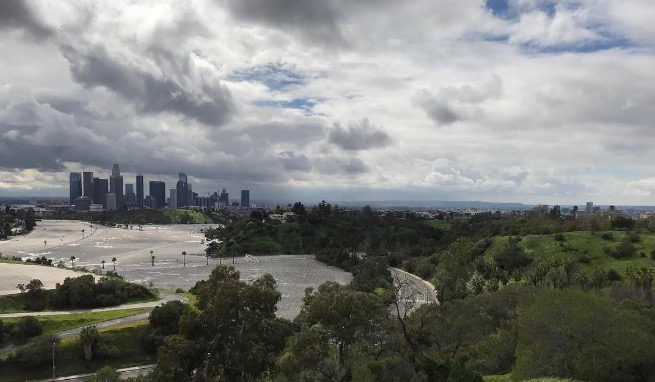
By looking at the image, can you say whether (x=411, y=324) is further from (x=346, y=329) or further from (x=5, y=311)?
(x=5, y=311)

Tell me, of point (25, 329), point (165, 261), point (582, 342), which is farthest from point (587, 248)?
point (165, 261)

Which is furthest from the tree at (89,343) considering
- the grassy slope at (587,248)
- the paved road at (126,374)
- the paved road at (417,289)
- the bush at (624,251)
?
the bush at (624,251)

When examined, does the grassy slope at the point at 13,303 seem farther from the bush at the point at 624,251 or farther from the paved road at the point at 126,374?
the bush at the point at 624,251

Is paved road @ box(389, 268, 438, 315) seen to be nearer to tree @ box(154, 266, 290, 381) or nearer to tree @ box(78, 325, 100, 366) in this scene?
tree @ box(78, 325, 100, 366)

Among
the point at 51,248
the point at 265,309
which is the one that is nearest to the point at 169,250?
the point at 51,248

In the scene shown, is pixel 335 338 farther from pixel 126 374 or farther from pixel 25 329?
pixel 25 329

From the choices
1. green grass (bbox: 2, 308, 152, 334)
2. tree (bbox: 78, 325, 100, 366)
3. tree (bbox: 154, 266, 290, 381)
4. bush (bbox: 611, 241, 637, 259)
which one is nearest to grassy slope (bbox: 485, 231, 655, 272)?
bush (bbox: 611, 241, 637, 259)

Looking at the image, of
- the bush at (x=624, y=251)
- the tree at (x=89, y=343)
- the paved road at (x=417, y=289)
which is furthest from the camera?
the bush at (x=624, y=251)
